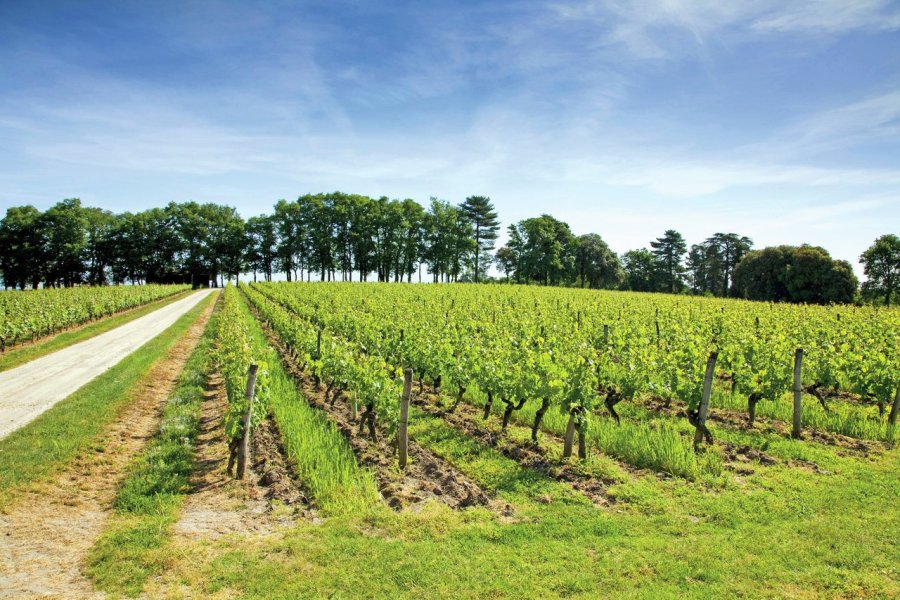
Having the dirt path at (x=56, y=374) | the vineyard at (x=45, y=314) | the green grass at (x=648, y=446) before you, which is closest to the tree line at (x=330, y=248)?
the vineyard at (x=45, y=314)

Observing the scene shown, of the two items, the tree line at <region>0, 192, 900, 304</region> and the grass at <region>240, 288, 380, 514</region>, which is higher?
the tree line at <region>0, 192, 900, 304</region>

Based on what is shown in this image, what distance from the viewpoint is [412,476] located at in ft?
26.8

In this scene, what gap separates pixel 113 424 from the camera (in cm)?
1067

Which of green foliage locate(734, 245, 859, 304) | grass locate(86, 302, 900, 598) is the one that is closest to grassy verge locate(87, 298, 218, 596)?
grass locate(86, 302, 900, 598)

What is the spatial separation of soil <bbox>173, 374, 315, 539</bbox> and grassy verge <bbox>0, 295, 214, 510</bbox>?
219 centimetres

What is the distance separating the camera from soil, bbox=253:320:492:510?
7250 mm

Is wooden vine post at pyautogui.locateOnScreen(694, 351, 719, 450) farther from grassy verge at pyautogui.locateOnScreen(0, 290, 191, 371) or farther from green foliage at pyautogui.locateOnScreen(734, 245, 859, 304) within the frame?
green foliage at pyautogui.locateOnScreen(734, 245, 859, 304)

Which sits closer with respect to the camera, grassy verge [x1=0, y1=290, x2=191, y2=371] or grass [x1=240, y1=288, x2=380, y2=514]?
grass [x1=240, y1=288, x2=380, y2=514]

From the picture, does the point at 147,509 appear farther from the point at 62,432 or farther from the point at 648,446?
the point at 648,446

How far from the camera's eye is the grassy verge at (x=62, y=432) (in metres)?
7.91

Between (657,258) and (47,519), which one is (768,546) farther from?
(657,258)

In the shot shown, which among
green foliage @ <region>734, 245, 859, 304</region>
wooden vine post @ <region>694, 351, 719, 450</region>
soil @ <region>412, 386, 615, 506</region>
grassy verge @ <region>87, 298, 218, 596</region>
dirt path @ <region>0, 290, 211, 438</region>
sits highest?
green foliage @ <region>734, 245, 859, 304</region>

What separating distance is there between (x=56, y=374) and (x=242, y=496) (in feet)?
40.5

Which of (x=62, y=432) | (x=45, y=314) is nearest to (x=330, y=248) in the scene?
(x=45, y=314)
